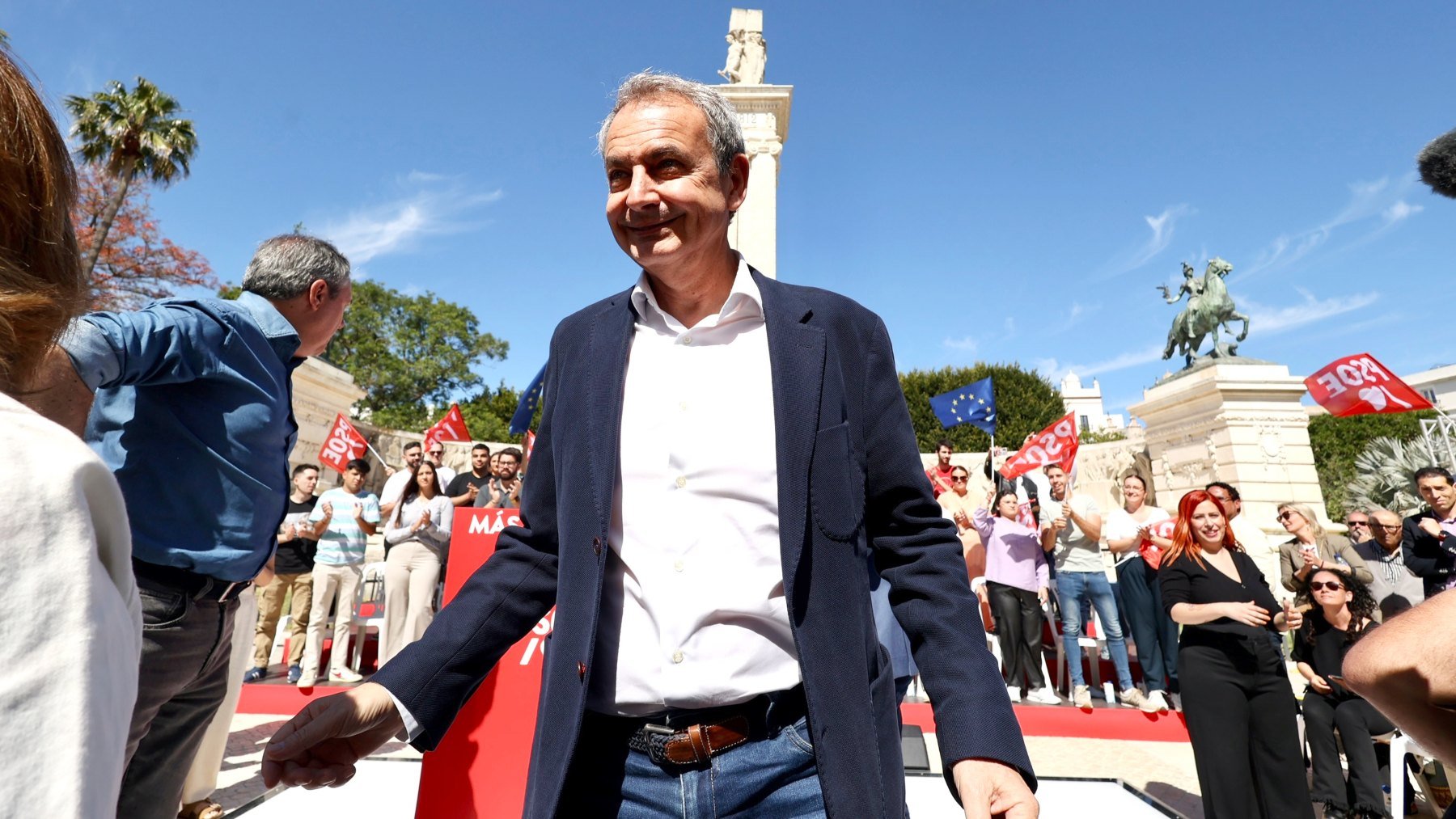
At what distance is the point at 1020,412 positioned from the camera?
108ft

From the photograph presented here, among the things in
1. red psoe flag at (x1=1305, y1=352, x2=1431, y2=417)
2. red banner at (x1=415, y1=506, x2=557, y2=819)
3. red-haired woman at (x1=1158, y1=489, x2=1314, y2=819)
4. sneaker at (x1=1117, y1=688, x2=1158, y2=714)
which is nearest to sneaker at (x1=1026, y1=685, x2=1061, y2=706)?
sneaker at (x1=1117, y1=688, x2=1158, y2=714)

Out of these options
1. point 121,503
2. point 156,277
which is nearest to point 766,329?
point 121,503

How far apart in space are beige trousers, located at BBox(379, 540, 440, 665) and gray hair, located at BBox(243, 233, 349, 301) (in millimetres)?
5107

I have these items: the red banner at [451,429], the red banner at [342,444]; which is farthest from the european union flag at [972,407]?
the red banner at [342,444]

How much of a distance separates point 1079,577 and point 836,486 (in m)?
6.93

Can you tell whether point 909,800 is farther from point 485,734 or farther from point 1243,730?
point 485,734

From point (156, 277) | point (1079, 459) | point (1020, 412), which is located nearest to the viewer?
point (156, 277)

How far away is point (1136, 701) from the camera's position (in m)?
7.12

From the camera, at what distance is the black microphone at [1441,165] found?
1296 millimetres

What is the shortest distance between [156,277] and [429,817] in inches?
983

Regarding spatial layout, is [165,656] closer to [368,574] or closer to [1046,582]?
[1046,582]

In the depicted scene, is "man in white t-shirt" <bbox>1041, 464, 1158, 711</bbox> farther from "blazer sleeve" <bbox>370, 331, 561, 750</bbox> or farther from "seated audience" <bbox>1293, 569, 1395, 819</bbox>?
"blazer sleeve" <bbox>370, 331, 561, 750</bbox>

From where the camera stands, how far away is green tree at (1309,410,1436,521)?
988 inches

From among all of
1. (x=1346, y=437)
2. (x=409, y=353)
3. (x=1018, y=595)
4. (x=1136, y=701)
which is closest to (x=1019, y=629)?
(x=1018, y=595)
